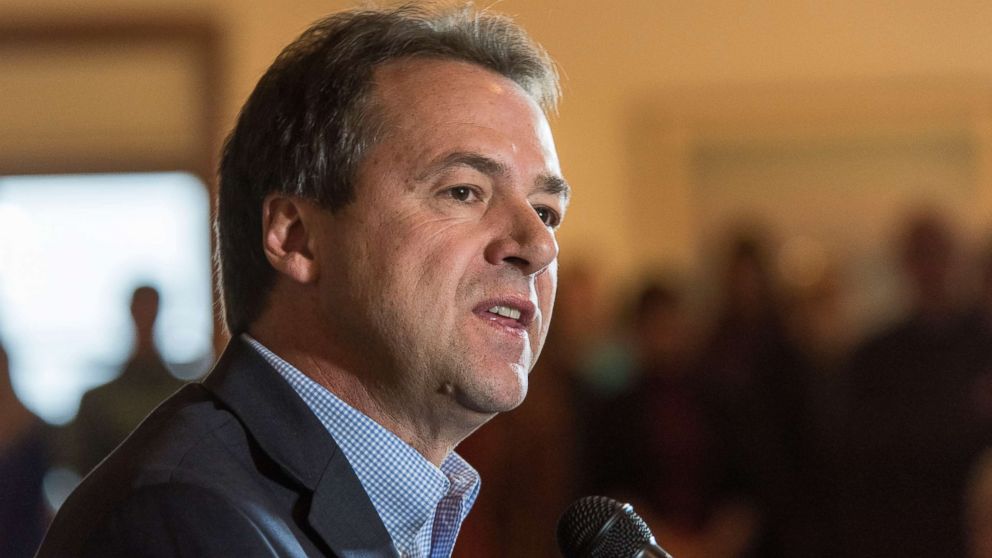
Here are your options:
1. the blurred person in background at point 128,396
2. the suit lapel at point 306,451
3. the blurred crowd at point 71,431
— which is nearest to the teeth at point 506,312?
the suit lapel at point 306,451

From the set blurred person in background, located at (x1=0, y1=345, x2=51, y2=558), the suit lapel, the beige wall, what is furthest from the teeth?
the beige wall

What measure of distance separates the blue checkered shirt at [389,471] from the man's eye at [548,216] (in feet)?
1.06

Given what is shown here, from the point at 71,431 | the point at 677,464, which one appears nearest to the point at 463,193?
the point at 677,464

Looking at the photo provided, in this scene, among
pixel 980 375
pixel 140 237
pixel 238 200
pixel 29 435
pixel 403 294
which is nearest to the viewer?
pixel 403 294

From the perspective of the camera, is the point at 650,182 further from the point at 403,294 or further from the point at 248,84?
the point at 403,294

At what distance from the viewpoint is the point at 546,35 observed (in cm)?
690

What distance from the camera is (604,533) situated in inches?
62.6

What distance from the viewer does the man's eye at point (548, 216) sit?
5.80ft

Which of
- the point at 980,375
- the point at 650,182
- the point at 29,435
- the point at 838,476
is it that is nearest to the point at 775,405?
the point at 838,476

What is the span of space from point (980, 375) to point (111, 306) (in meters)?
3.86

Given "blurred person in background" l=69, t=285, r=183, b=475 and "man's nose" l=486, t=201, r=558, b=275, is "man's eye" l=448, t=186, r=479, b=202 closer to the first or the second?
"man's nose" l=486, t=201, r=558, b=275

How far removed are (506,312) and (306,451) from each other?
293 millimetres

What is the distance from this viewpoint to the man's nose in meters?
1.65

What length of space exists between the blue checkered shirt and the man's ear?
9cm
